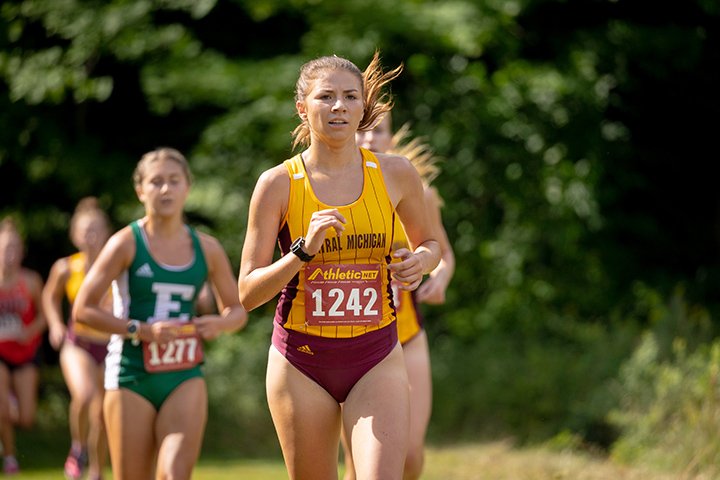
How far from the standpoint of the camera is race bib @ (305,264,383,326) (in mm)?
4727

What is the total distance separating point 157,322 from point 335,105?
195 centimetres

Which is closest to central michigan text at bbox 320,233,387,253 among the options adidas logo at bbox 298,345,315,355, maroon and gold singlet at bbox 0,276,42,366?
adidas logo at bbox 298,345,315,355

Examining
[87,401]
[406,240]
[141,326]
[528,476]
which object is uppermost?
[406,240]

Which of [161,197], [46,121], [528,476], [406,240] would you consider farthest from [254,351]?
[406,240]

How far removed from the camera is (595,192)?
13742 mm

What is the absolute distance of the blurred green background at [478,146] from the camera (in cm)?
1344

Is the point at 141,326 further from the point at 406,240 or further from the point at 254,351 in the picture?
the point at 254,351

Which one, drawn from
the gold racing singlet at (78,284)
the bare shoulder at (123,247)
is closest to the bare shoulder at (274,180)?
the bare shoulder at (123,247)

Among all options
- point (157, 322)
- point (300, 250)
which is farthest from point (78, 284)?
point (300, 250)

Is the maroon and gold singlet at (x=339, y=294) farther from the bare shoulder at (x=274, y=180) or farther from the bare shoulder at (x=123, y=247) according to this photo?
the bare shoulder at (x=123, y=247)

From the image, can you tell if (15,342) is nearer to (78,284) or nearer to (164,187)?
(78,284)

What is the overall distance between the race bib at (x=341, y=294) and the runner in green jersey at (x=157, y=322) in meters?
1.48

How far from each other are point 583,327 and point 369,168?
963 centimetres

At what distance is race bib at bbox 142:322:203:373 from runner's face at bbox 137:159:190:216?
64 cm
